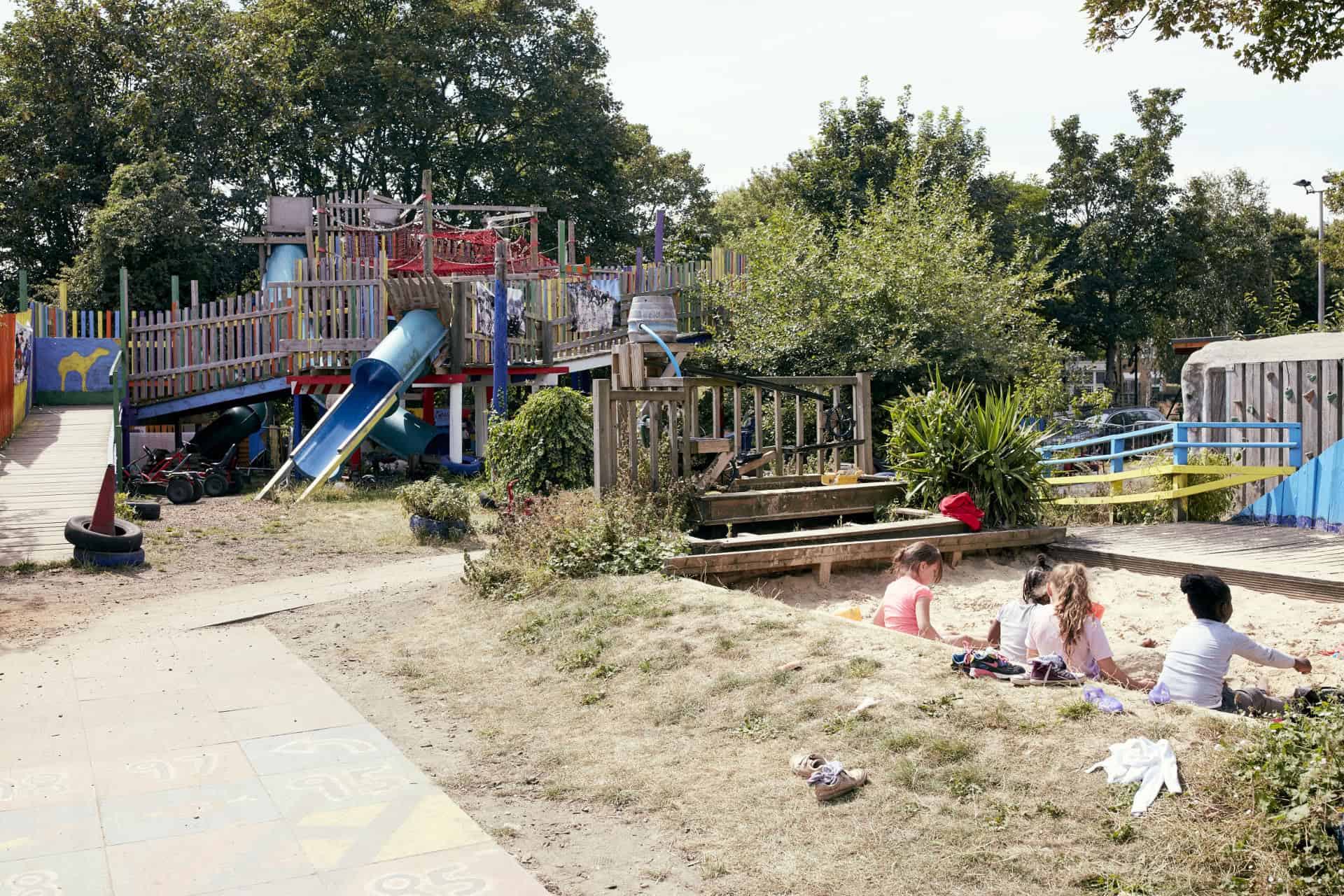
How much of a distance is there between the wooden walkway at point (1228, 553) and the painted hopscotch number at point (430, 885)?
7.45 metres

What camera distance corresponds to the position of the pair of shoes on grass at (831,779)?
15.8ft

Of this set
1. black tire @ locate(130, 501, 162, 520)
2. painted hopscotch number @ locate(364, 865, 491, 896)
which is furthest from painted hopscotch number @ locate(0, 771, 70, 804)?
black tire @ locate(130, 501, 162, 520)

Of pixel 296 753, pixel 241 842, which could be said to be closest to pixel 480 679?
pixel 296 753

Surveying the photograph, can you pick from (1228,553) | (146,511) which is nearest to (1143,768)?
(1228,553)

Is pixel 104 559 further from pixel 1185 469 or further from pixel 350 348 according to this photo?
pixel 1185 469

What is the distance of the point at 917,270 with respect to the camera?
1777 centimetres

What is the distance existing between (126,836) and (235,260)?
1295 inches

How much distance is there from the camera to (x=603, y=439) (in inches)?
401

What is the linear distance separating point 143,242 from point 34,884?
2918 cm

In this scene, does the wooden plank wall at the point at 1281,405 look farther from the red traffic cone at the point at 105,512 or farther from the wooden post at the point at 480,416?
the red traffic cone at the point at 105,512

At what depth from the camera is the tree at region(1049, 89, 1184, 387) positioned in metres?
36.3

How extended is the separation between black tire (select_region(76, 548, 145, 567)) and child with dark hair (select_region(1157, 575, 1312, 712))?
10.1m

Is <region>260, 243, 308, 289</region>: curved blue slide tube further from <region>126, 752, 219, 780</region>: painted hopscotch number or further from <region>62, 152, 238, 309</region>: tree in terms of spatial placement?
<region>126, 752, 219, 780</region>: painted hopscotch number

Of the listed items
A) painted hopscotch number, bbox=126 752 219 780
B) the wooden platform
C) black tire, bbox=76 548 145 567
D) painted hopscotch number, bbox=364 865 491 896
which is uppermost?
the wooden platform
